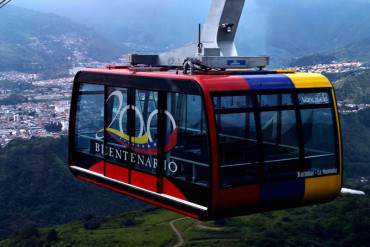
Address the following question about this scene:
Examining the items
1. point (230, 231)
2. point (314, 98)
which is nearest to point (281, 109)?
point (314, 98)

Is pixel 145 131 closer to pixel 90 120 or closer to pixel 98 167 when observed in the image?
pixel 98 167

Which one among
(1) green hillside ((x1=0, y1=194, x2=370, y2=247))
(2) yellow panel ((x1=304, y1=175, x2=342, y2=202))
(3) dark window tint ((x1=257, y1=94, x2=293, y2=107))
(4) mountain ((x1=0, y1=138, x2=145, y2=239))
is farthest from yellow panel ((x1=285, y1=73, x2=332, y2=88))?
(4) mountain ((x1=0, y1=138, x2=145, y2=239))

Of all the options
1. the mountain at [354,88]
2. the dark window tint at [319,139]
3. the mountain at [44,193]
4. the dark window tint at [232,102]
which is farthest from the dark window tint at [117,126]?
the mountain at [354,88]

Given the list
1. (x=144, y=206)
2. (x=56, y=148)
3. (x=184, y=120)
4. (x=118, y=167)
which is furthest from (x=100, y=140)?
(x=56, y=148)

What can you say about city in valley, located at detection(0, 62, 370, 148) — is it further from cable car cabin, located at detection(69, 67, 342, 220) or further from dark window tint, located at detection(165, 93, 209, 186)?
dark window tint, located at detection(165, 93, 209, 186)

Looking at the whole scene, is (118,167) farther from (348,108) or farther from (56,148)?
(348,108)

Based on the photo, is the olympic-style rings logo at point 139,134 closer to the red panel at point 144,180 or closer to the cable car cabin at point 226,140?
the cable car cabin at point 226,140
